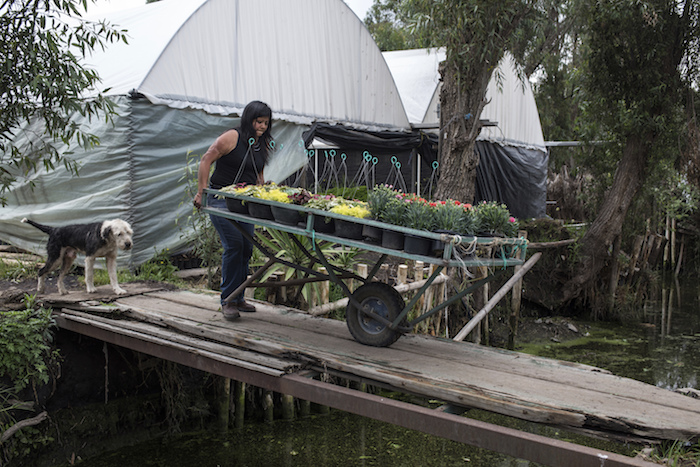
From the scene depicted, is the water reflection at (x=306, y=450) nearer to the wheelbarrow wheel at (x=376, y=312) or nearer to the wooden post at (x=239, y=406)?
the wooden post at (x=239, y=406)

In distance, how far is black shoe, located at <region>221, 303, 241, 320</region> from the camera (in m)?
5.24

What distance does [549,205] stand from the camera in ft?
56.7

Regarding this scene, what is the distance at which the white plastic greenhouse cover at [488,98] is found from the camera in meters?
13.3

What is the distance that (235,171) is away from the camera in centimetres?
526

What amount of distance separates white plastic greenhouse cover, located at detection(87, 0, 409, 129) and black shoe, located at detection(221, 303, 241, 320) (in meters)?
3.76

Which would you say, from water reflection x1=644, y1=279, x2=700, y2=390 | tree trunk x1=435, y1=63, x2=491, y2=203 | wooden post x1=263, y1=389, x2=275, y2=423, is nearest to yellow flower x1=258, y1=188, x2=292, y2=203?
wooden post x1=263, y1=389, x2=275, y2=423

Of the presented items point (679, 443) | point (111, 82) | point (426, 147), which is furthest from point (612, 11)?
point (679, 443)

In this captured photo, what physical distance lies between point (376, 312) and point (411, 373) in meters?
0.82

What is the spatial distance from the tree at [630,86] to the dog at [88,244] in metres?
8.55

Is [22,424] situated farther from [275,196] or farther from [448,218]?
[448,218]

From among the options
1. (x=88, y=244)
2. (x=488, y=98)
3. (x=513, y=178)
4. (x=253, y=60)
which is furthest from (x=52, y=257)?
(x=513, y=178)

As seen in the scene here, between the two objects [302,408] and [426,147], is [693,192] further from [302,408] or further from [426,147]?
[302,408]

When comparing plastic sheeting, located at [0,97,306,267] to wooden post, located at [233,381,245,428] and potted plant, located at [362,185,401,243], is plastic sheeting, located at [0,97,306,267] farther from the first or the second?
potted plant, located at [362,185,401,243]

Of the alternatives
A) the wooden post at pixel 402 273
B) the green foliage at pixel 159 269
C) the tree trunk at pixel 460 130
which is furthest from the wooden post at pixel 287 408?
the tree trunk at pixel 460 130
